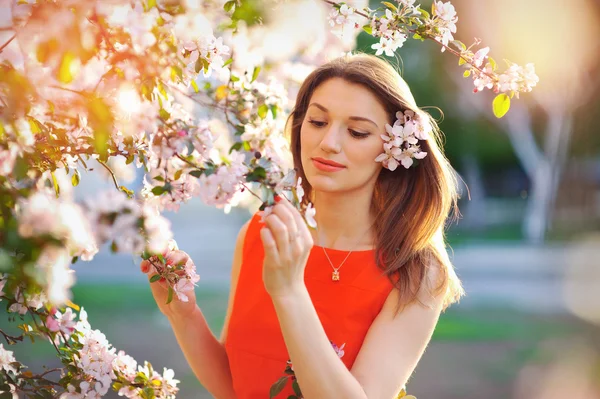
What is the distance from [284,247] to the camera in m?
1.40

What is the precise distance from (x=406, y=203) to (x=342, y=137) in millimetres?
353

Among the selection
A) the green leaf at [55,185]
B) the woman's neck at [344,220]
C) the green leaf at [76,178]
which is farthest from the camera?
the woman's neck at [344,220]

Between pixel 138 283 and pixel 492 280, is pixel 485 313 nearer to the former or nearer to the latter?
pixel 492 280

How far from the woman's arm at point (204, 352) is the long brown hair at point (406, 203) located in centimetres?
54

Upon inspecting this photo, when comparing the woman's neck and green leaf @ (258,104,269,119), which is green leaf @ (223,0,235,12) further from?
the woman's neck

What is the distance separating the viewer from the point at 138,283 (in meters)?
11.0

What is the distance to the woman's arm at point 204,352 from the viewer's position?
211 cm

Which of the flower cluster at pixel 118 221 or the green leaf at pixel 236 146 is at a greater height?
the green leaf at pixel 236 146

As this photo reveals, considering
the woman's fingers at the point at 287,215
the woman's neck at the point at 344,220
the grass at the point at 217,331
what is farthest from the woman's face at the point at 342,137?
the grass at the point at 217,331

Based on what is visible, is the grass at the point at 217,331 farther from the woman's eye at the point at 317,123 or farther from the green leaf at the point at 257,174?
the green leaf at the point at 257,174

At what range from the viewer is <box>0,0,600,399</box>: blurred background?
6.60m


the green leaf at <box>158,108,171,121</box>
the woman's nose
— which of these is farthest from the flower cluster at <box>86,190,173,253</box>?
the woman's nose

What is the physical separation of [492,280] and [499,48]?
345 inches

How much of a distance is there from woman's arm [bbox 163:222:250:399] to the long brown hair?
1.76ft
